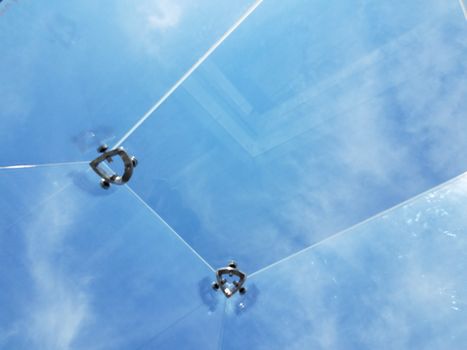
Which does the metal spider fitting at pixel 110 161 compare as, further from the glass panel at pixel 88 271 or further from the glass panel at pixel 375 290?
the glass panel at pixel 375 290

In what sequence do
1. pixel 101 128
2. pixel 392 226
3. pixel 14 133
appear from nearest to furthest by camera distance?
pixel 14 133 → pixel 101 128 → pixel 392 226

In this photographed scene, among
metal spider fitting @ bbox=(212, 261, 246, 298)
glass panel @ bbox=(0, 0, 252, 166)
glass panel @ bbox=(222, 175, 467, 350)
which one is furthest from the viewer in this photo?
metal spider fitting @ bbox=(212, 261, 246, 298)

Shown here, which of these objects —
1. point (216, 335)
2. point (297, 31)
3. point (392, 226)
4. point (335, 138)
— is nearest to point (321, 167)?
point (335, 138)

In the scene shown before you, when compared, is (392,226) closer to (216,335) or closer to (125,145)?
(216,335)

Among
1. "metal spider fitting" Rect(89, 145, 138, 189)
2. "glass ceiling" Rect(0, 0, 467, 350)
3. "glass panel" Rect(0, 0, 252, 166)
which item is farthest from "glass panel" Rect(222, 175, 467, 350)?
"glass panel" Rect(0, 0, 252, 166)

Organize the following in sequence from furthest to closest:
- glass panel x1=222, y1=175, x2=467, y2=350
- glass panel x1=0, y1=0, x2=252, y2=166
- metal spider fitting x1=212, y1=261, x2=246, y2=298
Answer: metal spider fitting x1=212, y1=261, x2=246, y2=298, glass panel x1=222, y1=175, x2=467, y2=350, glass panel x1=0, y1=0, x2=252, y2=166

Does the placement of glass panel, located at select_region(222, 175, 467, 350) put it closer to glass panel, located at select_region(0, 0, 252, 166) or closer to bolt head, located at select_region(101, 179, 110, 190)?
bolt head, located at select_region(101, 179, 110, 190)

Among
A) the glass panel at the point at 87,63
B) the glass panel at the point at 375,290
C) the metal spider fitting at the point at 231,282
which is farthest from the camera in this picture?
the metal spider fitting at the point at 231,282

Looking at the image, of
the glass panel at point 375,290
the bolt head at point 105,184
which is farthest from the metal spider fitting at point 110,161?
the glass panel at point 375,290
